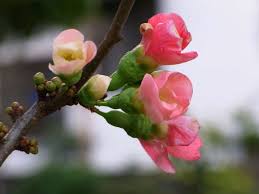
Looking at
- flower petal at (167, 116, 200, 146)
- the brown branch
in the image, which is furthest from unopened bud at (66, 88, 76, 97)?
flower petal at (167, 116, 200, 146)

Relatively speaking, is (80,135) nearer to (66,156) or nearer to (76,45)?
A: (66,156)

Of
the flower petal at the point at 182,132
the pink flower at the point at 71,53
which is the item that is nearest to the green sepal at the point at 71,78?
the pink flower at the point at 71,53

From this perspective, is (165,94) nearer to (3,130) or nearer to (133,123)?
(133,123)

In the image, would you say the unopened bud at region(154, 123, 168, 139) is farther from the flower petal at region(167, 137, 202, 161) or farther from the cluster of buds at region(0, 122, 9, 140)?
the cluster of buds at region(0, 122, 9, 140)

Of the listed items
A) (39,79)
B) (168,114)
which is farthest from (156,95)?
(39,79)

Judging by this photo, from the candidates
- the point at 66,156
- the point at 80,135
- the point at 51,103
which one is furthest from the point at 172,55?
the point at 80,135

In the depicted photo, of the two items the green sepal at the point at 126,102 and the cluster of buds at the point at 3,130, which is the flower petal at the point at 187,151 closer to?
the green sepal at the point at 126,102
